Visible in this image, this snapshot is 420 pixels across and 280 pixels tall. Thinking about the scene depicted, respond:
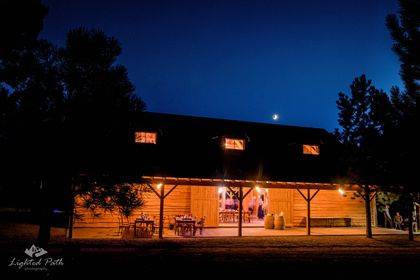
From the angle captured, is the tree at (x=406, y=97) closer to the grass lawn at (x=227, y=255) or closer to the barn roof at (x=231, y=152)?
the grass lawn at (x=227, y=255)

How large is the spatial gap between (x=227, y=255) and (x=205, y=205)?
820cm

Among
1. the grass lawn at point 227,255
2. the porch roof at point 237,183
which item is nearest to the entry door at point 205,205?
the porch roof at point 237,183

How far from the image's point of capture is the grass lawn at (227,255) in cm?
1009

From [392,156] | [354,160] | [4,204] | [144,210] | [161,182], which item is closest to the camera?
[4,204]

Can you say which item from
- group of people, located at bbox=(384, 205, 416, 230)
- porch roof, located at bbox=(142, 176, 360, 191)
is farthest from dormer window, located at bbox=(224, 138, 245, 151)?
group of people, located at bbox=(384, 205, 416, 230)

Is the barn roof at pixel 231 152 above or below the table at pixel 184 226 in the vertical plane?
above

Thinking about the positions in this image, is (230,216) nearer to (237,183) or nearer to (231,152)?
(231,152)

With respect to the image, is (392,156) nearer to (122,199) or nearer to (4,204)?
(122,199)

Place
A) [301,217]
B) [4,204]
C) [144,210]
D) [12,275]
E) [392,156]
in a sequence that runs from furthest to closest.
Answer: [301,217] → [144,210] → [392,156] → [4,204] → [12,275]

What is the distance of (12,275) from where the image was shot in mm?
8836

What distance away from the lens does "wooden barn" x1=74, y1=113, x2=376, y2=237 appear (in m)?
17.2

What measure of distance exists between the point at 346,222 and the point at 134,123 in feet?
55.0

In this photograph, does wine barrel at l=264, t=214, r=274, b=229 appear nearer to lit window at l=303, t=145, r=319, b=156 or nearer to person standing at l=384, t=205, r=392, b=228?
lit window at l=303, t=145, r=319, b=156

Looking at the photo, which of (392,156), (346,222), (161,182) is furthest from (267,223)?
(392,156)
